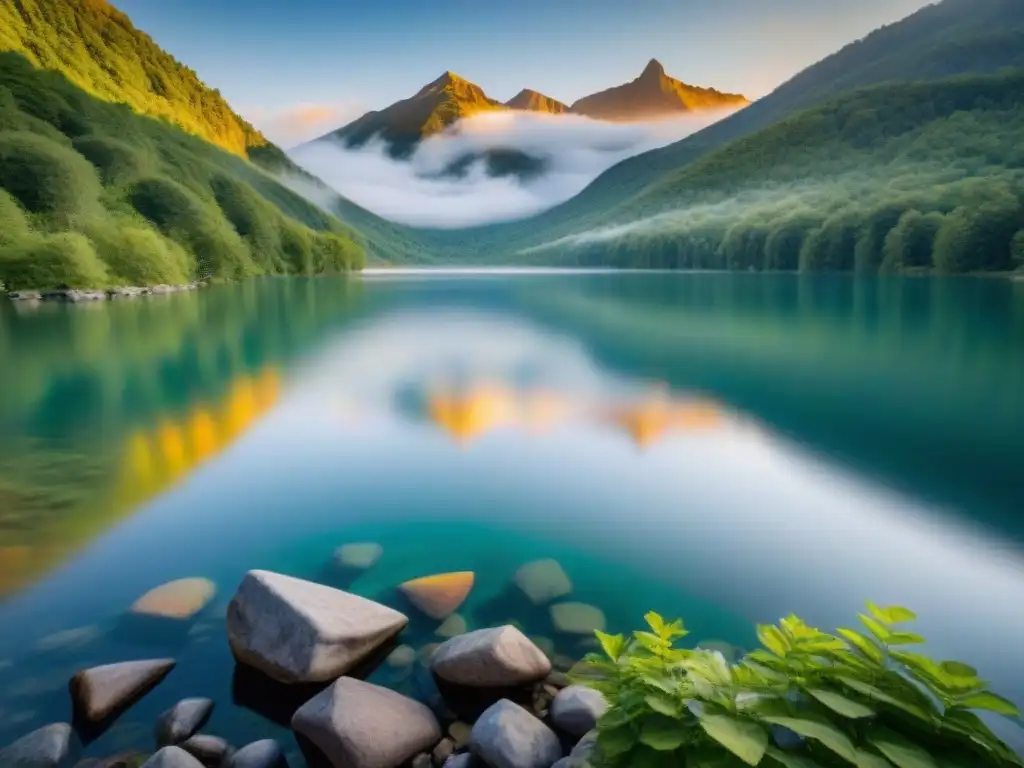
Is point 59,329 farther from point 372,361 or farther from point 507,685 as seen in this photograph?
point 507,685

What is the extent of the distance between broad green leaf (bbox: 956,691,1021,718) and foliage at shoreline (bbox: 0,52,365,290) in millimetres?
82192

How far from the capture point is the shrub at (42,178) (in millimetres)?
96438

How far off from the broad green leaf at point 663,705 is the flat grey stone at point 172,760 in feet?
11.6

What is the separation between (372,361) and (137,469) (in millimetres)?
15959

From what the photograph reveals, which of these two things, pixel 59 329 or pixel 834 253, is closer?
pixel 59 329

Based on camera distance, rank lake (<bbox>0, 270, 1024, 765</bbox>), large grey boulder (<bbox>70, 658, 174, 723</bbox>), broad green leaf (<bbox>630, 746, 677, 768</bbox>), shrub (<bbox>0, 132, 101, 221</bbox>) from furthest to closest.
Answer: shrub (<bbox>0, 132, 101, 221</bbox>)
lake (<bbox>0, 270, 1024, 765</bbox>)
large grey boulder (<bbox>70, 658, 174, 723</bbox>)
broad green leaf (<bbox>630, 746, 677, 768</bbox>)

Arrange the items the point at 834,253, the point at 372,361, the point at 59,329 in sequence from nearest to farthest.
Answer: the point at 372,361
the point at 59,329
the point at 834,253

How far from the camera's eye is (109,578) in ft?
30.2

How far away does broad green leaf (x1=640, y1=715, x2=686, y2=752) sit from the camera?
150 inches

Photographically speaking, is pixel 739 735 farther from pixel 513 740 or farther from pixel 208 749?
pixel 208 749

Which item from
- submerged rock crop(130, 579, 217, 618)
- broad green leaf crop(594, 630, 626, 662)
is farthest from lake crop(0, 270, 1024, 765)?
broad green leaf crop(594, 630, 626, 662)

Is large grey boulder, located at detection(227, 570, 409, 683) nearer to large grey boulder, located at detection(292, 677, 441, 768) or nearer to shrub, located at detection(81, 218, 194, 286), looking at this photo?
large grey boulder, located at detection(292, 677, 441, 768)

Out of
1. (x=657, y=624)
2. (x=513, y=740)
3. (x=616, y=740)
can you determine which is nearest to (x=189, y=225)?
(x=513, y=740)

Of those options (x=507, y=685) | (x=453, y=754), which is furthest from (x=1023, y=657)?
(x=453, y=754)
